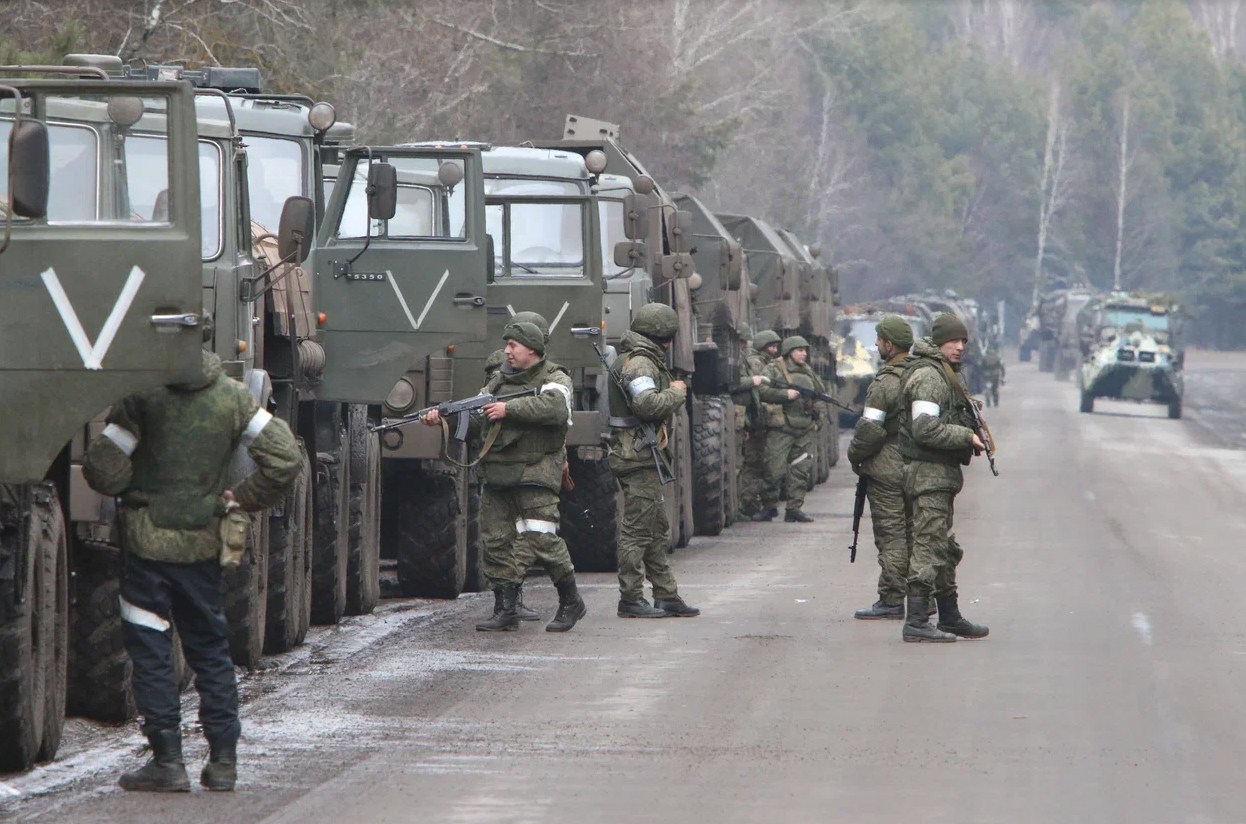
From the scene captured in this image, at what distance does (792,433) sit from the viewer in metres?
21.2

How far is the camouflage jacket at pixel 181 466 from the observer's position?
7.44 meters

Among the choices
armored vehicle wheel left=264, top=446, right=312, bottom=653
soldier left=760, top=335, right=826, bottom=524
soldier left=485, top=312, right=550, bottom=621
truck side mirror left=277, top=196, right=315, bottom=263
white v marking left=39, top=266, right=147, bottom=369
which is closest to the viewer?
white v marking left=39, top=266, right=147, bottom=369

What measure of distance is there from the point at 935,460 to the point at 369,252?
3.74 meters

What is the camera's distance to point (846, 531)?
19.9 m

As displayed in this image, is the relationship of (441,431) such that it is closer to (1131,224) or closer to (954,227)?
(954,227)

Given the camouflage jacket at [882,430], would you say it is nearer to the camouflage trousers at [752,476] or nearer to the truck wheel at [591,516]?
the truck wheel at [591,516]

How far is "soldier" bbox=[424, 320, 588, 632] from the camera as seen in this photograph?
468 inches

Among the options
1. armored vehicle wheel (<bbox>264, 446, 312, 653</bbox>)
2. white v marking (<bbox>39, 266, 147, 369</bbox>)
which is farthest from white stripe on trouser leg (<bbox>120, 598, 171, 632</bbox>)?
armored vehicle wheel (<bbox>264, 446, 312, 653</bbox>)

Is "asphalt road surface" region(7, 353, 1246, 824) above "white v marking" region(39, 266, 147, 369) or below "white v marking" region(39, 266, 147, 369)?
below

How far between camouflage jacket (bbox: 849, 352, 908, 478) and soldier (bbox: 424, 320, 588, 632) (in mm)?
1717

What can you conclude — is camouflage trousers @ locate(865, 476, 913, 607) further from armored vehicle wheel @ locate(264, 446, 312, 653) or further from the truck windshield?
the truck windshield

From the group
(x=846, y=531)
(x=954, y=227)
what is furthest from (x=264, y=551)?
(x=954, y=227)

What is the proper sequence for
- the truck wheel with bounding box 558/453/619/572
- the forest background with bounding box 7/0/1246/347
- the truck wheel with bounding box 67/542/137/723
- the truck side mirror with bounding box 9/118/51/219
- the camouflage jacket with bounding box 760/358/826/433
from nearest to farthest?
the truck side mirror with bounding box 9/118/51/219, the truck wheel with bounding box 67/542/137/723, the truck wheel with bounding box 558/453/619/572, the camouflage jacket with bounding box 760/358/826/433, the forest background with bounding box 7/0/1246/347

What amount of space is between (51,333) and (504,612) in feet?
16.5
